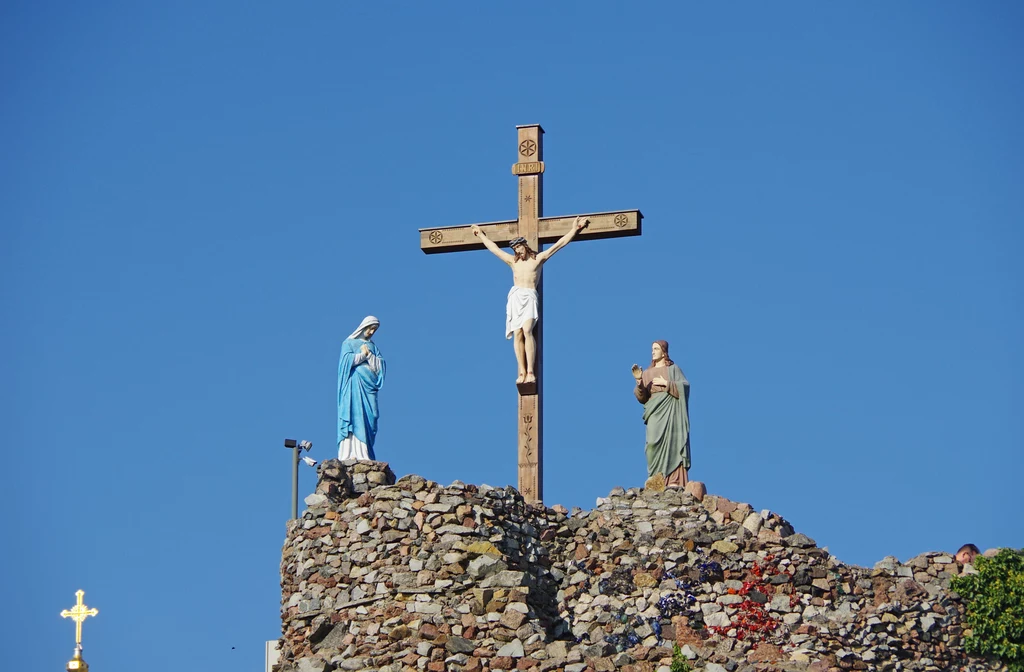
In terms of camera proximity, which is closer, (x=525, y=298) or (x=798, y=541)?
(x=798, y=541)

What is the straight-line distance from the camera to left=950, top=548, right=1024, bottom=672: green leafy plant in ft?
92.9

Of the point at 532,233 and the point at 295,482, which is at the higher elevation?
the point at 532,233

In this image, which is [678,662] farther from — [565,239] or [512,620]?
[565,239]

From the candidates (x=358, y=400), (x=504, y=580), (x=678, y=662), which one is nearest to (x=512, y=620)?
(x=504, y=580)

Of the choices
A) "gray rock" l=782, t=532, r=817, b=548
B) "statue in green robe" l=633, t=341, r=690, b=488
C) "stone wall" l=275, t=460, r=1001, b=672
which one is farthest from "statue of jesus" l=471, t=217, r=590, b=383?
"gray rock" l=782, t=532, r=817, b=548

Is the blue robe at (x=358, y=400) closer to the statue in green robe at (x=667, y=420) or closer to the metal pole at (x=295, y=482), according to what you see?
the metal pole at (x=295, y=482)

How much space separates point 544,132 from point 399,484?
705cm

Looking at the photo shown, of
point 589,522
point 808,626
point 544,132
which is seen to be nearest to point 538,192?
point 544,132

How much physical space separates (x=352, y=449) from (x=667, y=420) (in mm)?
4410

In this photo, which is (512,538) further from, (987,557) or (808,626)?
(987,557)

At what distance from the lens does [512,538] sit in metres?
28.0

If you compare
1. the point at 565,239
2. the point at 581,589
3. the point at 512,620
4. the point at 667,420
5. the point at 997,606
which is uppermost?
the point at 565,239

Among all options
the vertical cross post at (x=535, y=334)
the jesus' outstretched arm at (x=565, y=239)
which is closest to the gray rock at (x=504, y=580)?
the vertical cross post at (x=535, y=334)

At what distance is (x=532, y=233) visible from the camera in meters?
31.7
